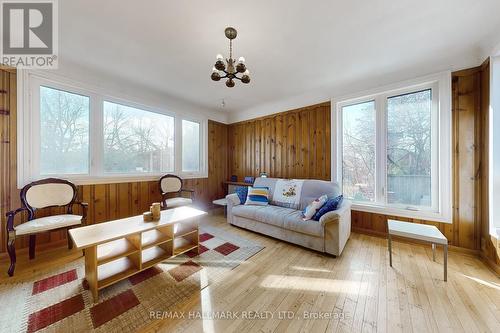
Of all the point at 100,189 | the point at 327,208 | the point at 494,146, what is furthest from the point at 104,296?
the point at 494,146

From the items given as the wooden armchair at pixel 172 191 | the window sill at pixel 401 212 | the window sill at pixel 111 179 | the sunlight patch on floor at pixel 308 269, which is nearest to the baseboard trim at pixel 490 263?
the window sill at pixel 401 212

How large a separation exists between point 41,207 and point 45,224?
0.48 meters

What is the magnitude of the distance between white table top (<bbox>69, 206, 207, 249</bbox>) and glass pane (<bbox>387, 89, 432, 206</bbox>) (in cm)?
302

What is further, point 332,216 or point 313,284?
point 332,216

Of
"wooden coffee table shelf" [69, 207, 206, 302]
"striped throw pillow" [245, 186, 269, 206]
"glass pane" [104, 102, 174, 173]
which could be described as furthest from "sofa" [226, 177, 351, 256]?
"glass pane" [104, 102, 174, 173]

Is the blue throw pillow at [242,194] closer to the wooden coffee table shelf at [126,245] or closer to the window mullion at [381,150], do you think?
the wooden coffee table shelf at [126,245]

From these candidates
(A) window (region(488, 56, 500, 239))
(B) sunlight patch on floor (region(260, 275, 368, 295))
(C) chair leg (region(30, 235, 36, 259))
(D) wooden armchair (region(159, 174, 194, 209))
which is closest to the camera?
(B) sunlight patch on floor (region(260, 275, 368, 295))

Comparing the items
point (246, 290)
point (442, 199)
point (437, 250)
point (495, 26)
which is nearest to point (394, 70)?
point (495, 26)

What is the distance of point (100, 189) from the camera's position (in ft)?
9.59

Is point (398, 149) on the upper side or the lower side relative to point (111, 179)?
upper

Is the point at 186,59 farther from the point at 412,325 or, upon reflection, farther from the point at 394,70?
the point at 412,325

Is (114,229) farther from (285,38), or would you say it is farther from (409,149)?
(409,149)

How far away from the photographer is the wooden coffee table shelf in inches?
62.1

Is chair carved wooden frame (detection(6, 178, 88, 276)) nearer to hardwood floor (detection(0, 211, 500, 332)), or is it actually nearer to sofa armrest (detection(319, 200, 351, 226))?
hardwood floor (detection(0, 211, 500, 332))
